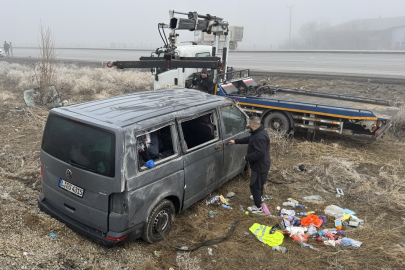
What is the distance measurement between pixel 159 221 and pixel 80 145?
1414 millimetres

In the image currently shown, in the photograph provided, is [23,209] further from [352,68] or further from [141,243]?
[352,68]

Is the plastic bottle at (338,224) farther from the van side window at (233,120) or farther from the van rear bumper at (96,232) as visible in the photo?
the van rear bumper at (96,232)

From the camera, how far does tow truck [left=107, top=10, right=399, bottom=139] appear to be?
652 cm

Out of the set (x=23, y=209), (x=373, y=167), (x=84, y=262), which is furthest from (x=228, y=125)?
(x=373, y=167)

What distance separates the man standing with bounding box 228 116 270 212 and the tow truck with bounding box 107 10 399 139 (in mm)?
1789

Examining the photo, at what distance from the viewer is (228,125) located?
16.7ft

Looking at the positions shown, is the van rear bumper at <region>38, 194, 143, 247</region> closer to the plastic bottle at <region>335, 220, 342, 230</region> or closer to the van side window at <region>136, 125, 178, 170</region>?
the van side window at <region>136, 125, 178, 170</region>

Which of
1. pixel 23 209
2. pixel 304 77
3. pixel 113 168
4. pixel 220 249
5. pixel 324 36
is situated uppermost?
pixel 324 36

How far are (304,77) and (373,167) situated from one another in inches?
427

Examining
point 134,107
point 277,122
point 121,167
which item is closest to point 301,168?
point 277,122

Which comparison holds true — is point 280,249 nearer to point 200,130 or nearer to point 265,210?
point 265,210

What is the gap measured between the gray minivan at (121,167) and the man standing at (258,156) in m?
0.58

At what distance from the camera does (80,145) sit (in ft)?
11.5

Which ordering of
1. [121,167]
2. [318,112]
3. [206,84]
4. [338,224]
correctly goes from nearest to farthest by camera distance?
[121,167] < [338,224] < [318,112] < [206,84]
